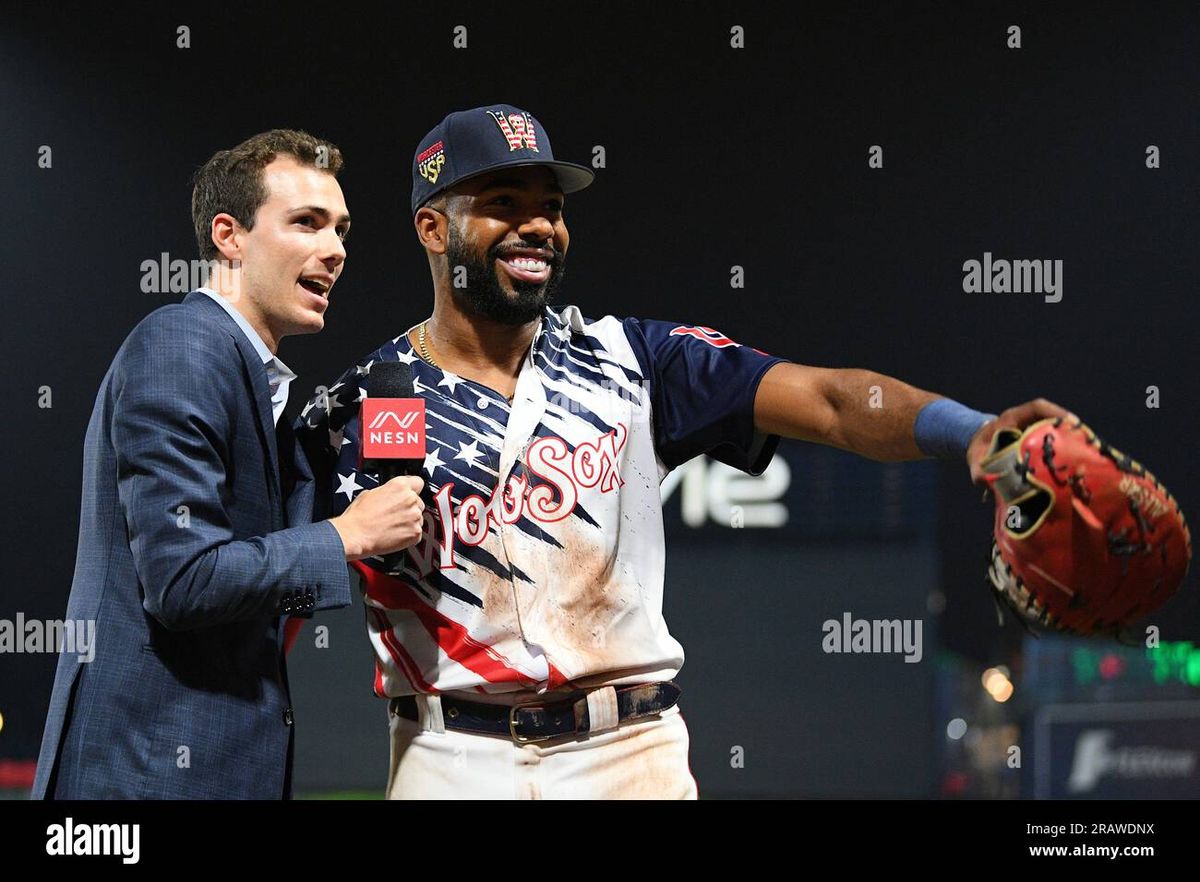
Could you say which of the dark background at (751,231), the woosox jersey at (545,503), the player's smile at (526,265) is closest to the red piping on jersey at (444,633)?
the woosox jersey at (545,503)

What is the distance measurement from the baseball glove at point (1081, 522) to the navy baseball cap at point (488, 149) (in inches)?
37.3

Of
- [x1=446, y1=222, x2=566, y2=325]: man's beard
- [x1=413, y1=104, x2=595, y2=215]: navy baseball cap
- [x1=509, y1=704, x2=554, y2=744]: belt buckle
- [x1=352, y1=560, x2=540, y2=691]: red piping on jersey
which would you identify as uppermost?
[x1=413, y1=104, x2=595, y2=215]: navy baseball cap

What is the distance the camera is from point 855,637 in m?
3.73

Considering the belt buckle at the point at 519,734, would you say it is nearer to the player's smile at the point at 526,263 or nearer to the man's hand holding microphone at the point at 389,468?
the man's hand holding microphone at the point at 389,468

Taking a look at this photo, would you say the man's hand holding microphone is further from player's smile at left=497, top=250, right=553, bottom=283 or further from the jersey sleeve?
the jersey sleeve

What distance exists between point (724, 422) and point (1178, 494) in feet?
6.75

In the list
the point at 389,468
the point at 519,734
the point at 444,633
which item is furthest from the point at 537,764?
the point at 389,468

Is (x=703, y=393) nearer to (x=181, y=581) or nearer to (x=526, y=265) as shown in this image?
(x=526, y=265)

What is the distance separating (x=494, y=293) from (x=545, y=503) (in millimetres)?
382

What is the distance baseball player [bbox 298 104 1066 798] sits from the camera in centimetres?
210

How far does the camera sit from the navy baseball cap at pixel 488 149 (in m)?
2.21

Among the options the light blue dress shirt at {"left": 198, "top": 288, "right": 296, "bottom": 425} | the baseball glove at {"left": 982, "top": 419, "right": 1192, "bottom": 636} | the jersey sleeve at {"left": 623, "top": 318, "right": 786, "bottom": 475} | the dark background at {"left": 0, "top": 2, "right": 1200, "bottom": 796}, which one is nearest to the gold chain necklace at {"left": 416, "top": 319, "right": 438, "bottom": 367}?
the light blue dress shirt at {"left": 198, "top": 288, "right": 296, "bottom": 425}

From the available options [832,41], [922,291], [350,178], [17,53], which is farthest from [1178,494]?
[17,53]

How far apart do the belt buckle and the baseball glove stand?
0.81 metres
